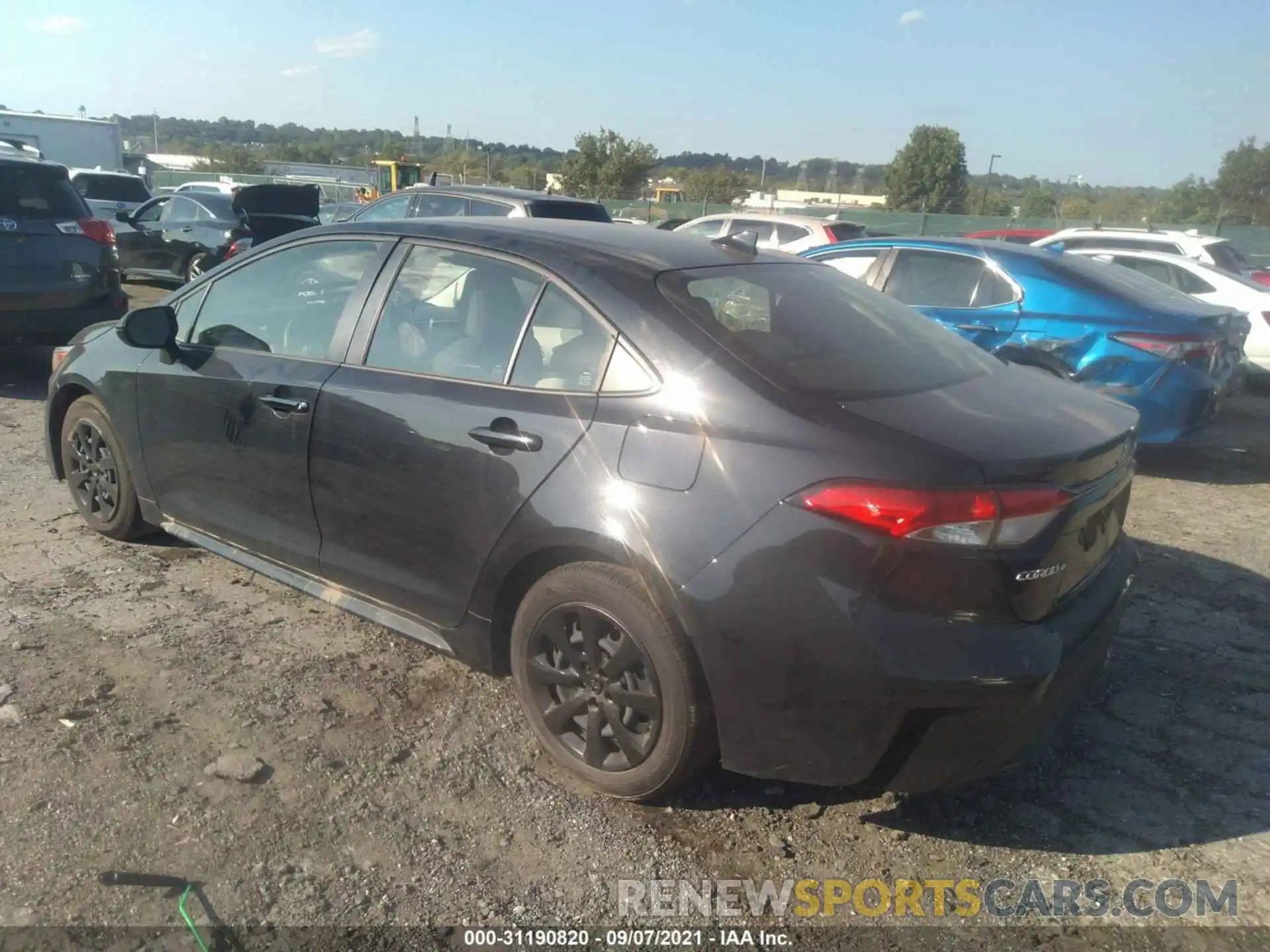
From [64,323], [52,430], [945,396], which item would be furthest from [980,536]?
[64,323]

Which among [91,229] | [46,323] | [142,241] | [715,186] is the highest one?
[715,186]

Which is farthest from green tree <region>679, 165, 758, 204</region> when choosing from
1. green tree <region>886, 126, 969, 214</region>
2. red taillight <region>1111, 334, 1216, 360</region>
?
red taillight <region>1111, 334, 1216, 360</region>

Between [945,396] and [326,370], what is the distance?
7.09ft

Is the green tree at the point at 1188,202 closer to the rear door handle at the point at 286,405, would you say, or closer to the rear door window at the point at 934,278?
the rear door window at the point at 934,278

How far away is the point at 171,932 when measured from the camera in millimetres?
2359

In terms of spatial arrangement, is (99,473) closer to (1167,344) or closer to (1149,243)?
(1167,344)

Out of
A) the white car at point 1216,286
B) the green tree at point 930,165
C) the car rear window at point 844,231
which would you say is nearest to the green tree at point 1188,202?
the green tree at point 930,165

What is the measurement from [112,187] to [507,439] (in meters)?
22.9

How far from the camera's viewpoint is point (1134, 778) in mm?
3160

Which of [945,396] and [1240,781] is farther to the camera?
[1240,781]

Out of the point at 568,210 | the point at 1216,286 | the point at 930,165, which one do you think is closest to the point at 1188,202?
the point at 930,165

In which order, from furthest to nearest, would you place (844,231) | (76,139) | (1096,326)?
Answer: 1. (76,139)
2. (844,231)
3. (1096,326)

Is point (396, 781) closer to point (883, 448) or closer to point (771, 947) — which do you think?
point (771, 947)

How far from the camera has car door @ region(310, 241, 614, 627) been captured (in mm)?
2984
